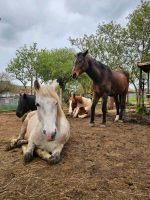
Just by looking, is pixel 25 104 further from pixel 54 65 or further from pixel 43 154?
pixel 54 65

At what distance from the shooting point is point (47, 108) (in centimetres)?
448

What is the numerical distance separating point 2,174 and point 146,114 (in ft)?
33.0

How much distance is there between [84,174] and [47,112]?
1069 millimetres

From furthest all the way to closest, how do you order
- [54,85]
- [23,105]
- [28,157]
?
[23,105] < [54,85] < [28,157]

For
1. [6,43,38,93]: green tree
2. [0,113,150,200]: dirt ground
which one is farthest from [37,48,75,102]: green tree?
[0,113,150,200]: dirt ground

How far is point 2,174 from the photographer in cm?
439

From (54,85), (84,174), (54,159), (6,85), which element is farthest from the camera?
(6,85)

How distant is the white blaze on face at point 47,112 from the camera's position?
4.31m

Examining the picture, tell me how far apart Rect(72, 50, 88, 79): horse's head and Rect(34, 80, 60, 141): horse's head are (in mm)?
3670

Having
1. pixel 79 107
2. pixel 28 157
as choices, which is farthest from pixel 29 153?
pixel 79 107

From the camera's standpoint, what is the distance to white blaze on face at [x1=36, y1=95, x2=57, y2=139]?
170 inches

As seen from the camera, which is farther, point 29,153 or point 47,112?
point 29,153

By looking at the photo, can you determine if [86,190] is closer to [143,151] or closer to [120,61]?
[143,151]

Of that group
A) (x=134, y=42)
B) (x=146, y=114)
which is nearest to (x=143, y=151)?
(x=146, y=114)
